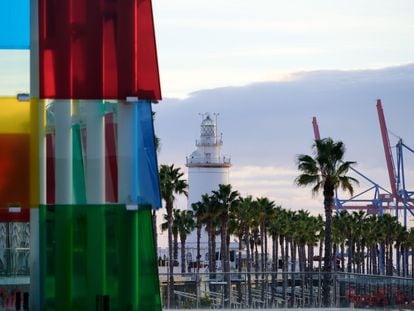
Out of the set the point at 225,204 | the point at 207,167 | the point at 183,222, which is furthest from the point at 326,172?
the point at 207,167

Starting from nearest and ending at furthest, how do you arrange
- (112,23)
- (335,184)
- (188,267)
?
(112,23), (335,184), (188,267)

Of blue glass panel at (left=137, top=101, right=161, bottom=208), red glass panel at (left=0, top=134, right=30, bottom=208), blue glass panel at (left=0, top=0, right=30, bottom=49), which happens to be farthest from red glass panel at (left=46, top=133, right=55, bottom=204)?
blue glass panel at (left=0, top=0, right=30, bottom=49)

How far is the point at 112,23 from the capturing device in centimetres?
1617

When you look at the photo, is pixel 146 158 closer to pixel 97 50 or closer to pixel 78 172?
pixel 78 172

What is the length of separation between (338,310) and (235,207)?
6373 cm

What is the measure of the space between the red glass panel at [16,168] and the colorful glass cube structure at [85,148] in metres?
0.01

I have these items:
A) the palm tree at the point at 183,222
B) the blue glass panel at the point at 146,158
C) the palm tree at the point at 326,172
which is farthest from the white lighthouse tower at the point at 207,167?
the blue glass panel at the point at 146,158

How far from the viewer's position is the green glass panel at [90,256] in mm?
16250

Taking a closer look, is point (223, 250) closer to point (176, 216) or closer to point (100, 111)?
point (176, 216)

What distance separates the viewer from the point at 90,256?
53.2 ft

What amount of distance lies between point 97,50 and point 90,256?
2475 millimetres

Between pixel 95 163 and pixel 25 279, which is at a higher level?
pixel 95 163

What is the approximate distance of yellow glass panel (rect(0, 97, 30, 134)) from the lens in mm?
16328

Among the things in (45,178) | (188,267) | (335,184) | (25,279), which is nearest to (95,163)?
(45,178)
